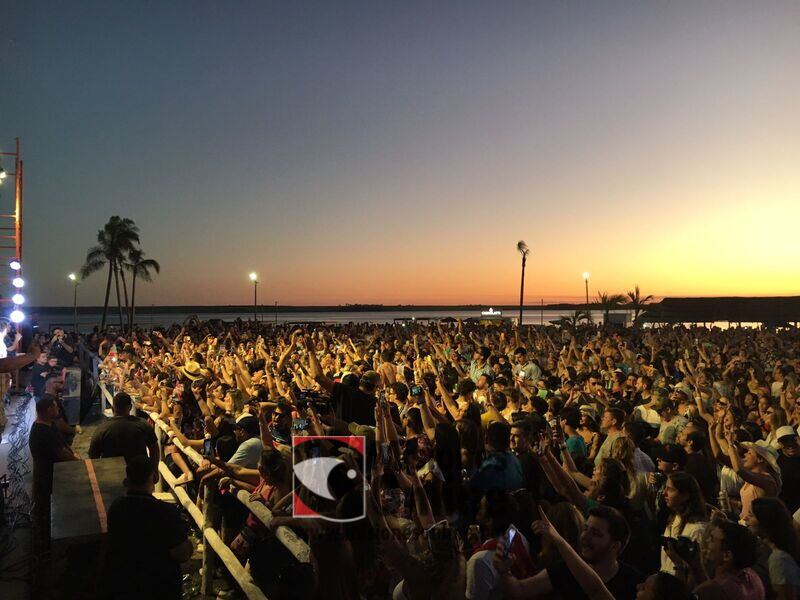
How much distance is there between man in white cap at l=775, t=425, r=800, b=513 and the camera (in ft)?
17.0

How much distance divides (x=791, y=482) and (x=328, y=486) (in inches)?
167

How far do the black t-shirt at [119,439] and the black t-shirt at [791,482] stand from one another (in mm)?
6457

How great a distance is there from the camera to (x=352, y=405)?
21.9ft

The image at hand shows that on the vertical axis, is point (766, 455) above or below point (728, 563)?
above

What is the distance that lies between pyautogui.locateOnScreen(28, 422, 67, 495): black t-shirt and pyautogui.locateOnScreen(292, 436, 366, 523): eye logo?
3390mm

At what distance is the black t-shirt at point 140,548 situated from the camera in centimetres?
379

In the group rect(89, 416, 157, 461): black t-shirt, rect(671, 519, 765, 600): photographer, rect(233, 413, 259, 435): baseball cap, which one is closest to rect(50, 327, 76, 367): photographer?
rect(89, 416, 157, 461): black t-shirt

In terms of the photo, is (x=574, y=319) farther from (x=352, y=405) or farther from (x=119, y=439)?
(x=119, y=439)

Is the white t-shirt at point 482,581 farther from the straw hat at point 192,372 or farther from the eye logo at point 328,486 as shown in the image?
the straw hat at point 192,372

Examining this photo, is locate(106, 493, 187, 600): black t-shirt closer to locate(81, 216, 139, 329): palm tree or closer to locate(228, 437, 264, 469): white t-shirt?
locate(228, 437, 264, 469): white t-shirt

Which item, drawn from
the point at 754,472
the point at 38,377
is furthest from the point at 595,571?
the point at 38,377

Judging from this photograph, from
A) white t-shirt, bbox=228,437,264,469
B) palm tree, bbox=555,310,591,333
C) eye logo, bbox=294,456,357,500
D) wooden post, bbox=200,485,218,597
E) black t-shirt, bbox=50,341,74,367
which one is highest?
palm tree, bbox=555,310,591,333

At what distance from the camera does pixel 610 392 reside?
9.82m

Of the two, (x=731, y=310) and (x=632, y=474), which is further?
(x=731, y=310)
